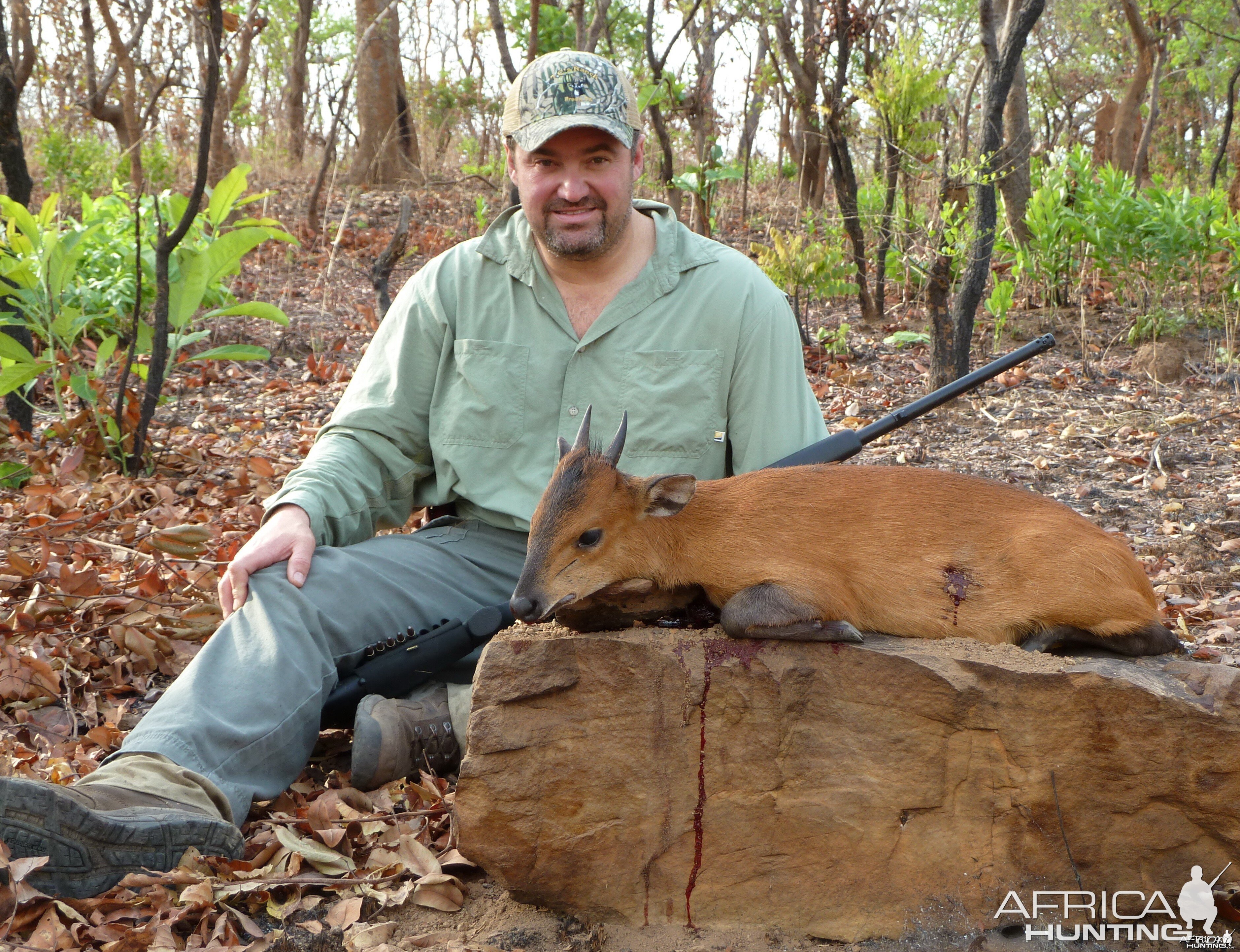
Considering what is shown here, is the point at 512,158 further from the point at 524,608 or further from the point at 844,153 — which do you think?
the point at 844,153

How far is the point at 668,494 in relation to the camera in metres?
3.25

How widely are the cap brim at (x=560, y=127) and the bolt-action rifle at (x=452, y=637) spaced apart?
5.11ft

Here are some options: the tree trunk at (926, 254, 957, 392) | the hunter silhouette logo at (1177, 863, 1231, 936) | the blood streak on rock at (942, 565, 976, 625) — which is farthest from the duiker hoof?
the tree trunk at (926, 254, 957, 392)

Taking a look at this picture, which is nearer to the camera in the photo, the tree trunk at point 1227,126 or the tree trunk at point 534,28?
the tree trunk at point 534,28

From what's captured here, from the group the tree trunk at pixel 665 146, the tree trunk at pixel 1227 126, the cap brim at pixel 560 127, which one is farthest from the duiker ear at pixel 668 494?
the tree trunk at pixel 1227 126

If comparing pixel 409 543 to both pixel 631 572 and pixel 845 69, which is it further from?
pixel 845 69

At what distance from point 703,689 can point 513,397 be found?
1.88 m

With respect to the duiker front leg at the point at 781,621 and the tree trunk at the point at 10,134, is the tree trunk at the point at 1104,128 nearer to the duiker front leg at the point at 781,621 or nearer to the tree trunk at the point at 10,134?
the tree trunk at the point at 10,134

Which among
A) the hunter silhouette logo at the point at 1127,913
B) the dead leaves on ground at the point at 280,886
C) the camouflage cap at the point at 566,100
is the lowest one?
the hunter silhouette logo at the point at 1127,913

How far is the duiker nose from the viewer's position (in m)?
3.05

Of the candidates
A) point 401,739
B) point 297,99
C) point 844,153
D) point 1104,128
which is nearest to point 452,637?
point 401,739

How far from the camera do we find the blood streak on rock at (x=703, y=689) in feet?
10.7

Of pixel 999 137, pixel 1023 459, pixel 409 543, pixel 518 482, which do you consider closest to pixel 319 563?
pixel 409 543

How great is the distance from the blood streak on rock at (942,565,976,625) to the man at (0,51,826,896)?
48.4 inches
